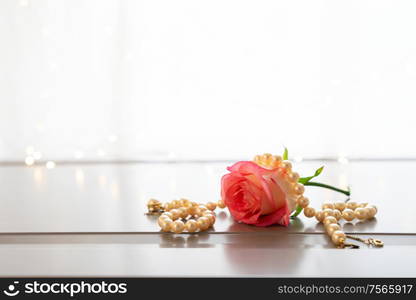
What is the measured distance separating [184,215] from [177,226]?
0.09 m

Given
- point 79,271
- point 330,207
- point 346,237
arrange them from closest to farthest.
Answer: point 79,271 → point 346,237 → point 330,207

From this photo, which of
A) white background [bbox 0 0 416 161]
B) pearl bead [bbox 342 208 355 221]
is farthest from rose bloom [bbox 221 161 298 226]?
white background [bbox 0 0 416 161]

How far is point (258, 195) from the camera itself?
0.95 metres

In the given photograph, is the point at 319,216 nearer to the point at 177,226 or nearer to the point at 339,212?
the point at 339,212

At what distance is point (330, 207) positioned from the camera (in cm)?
107

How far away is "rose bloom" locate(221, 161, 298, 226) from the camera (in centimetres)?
95

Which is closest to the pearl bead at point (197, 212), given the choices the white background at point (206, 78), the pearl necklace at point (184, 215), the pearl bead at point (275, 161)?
the pearl necklace at point (184, 215)

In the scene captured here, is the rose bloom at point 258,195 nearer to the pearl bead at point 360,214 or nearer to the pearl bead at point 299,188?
the pearl bead at point 299,188

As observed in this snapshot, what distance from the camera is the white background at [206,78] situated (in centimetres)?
225

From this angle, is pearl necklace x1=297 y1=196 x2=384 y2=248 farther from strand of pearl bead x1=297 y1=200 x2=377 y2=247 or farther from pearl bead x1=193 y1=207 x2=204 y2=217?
pearl bead x1=193 y1=207 x2=204 y2=217

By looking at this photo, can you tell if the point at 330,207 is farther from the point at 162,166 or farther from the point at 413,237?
the point at 162,166

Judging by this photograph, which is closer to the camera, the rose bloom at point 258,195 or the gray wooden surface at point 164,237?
the gray wooden surface at point 164,237

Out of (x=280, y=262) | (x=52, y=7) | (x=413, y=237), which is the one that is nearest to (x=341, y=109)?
(x=52, y=7)

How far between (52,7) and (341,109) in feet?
3.76
